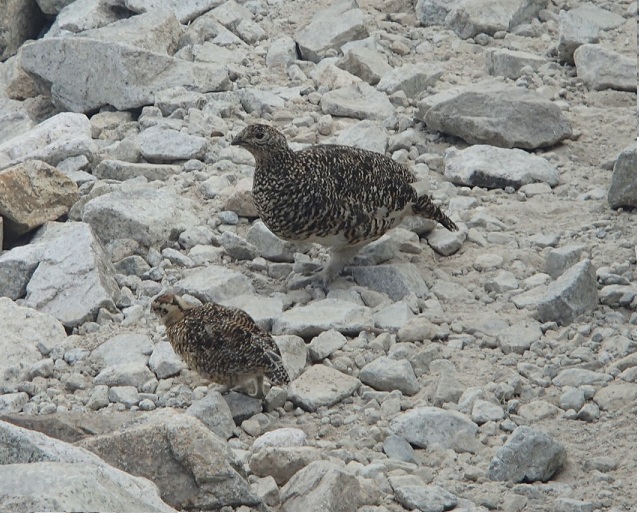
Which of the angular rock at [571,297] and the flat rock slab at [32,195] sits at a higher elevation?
the angular rock at [571,297]

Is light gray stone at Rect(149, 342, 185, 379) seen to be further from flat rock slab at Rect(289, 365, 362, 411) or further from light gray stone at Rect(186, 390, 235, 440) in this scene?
flat rock slab at Rect(289, 365, 362, 411)

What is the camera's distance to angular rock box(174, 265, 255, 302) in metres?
8.27

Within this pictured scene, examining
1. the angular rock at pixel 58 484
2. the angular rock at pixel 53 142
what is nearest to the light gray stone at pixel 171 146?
the angular rock at pixel 53 142

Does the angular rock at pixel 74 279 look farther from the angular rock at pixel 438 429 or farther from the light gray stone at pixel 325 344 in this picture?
the angular rock at pixel 438 429

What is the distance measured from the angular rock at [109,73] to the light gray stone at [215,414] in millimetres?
4998

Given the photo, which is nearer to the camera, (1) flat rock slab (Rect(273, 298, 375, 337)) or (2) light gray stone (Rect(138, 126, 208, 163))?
(1) flat rock slab (Rect(273, 298, 375, 337))

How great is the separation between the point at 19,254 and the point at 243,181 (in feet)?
5.87

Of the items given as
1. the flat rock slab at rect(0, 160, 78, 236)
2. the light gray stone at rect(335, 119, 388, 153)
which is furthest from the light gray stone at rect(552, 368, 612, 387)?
the flat rock slab at rect(0, 160, 78, 236)

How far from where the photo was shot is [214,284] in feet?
27.3

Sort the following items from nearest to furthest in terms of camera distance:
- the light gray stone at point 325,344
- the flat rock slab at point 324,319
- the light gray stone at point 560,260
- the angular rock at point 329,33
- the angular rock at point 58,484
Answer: the angular rock at point 58,484
the light gray stone at point 325,344
the flat rock slab at point 324,319
the light gray stone at point 560,260
the angular rock at point 329,33

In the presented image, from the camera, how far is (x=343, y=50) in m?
12.0

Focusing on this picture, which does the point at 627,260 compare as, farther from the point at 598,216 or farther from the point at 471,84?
the point at 471,84

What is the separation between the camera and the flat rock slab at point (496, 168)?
32.3ft

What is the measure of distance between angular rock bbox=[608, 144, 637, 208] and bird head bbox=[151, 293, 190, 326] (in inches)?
137
